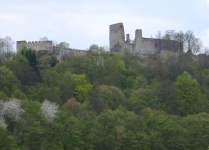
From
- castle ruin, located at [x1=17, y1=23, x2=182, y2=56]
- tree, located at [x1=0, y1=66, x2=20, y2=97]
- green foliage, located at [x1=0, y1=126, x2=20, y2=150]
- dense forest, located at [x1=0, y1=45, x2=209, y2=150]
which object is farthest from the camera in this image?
castle ruin, located at [x1=17, y1=23, x2=182, y2=56]

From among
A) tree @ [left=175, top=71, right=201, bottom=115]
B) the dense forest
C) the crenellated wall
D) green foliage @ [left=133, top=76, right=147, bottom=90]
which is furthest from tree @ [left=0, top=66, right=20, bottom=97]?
tree @ [left=175, top=71, right=201, bottom=115]

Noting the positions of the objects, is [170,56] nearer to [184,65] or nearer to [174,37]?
[184,65]

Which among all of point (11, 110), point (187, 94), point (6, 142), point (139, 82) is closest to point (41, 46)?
point (139, 82)

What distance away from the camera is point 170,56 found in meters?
51.4

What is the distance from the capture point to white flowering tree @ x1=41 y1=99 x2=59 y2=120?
37156 millimetres

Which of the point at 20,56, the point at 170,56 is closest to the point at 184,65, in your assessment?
the point at 170,56

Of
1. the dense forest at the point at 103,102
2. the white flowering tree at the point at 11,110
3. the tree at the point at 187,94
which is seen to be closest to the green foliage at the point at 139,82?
the dense forest at the point at 103,102

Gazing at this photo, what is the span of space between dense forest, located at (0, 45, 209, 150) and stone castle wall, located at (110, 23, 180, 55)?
1622 millimetres

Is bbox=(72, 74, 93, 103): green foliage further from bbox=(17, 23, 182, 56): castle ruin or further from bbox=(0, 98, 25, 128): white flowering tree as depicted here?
bbox=(0, 98, 25, 128): white flowering tree

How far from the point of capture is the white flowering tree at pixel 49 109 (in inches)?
1463

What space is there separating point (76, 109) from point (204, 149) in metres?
14.8

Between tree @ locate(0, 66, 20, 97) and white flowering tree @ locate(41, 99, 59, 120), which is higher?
tree @ locate(0, 66, 20, 97)

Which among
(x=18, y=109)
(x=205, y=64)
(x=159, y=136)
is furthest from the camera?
(x=205, y=64)

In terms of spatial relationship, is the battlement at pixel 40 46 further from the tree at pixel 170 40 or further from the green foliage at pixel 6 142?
the green foliage at pixel 6 142
